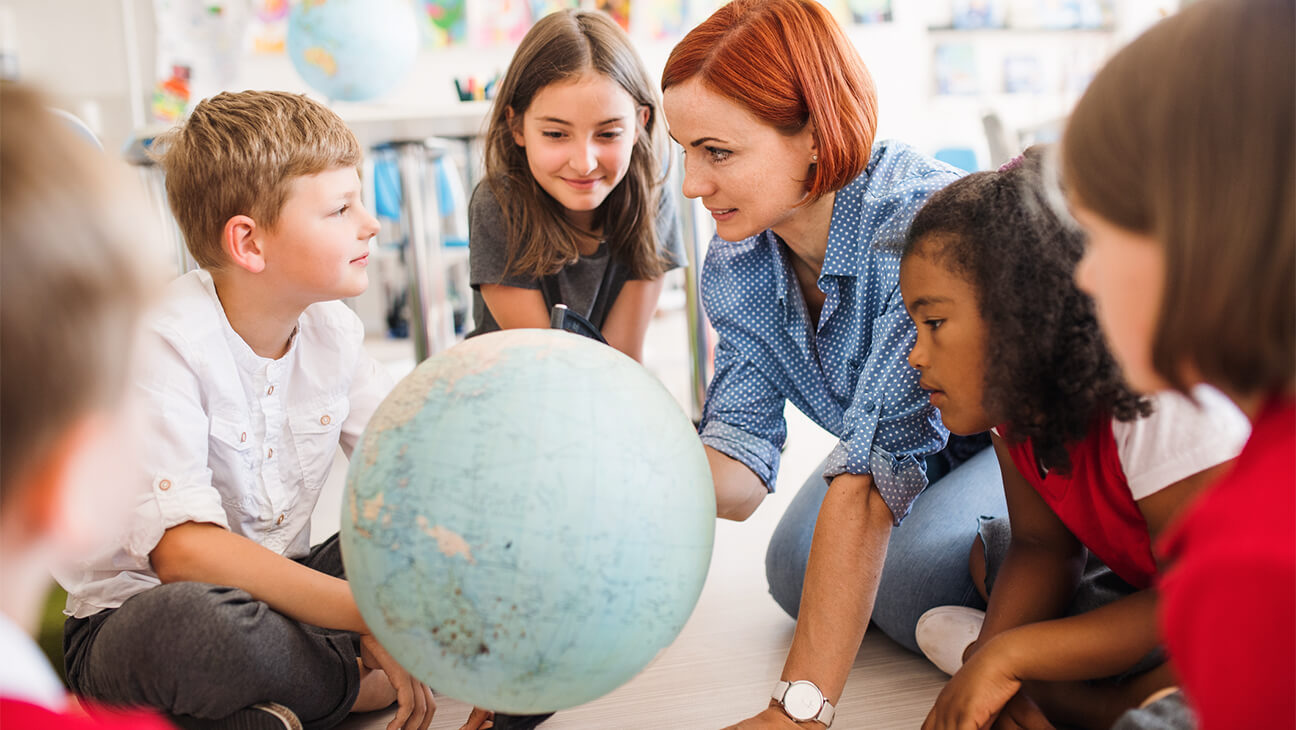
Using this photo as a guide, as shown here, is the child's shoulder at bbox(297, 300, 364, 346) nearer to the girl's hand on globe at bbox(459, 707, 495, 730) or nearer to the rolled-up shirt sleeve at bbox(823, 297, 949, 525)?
the girl's hand on globe at bbox(459, 707, 495, 730)

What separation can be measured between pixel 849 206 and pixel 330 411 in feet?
2.74

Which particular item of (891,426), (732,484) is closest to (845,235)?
(891,426)

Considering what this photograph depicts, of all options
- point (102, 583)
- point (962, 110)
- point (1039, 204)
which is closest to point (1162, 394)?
point (1039, 204)

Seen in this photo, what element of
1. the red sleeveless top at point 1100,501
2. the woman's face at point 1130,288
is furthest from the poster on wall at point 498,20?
the woman's face at point 1130,288

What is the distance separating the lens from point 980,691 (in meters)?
1.09

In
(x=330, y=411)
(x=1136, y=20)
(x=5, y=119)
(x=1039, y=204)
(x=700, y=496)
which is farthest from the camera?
(x=1136, y=20)

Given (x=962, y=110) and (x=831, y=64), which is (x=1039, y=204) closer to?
(x=831, y=64)

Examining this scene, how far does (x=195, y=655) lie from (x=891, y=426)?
898 mm

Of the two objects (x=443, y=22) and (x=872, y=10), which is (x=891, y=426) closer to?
(x=443, y=22)

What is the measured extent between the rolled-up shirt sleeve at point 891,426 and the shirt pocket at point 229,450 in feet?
2.60

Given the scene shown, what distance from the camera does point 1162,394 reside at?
1.04 metres

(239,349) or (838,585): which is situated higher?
(239,349)

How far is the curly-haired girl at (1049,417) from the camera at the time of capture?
40.7 inches

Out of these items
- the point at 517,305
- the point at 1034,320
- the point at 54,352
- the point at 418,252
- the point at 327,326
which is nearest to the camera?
the point at 54,352
